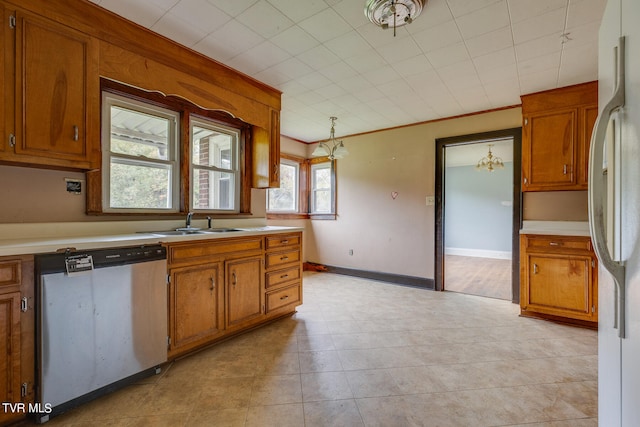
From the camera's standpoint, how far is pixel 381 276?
15.4ft

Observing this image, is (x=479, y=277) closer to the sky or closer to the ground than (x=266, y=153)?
closer to the ground

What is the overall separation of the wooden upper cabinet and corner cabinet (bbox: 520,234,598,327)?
2.84 m

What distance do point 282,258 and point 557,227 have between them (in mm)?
3095

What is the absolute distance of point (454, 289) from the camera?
167 inches

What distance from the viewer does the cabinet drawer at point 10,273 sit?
4.68 feet

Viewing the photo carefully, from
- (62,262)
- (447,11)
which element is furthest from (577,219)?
(62,262)

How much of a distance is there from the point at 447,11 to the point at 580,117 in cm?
213

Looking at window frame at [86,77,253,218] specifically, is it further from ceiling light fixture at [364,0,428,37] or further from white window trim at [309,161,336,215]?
white window trim at [309,161,336,215]

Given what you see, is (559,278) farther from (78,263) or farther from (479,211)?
(479,211)

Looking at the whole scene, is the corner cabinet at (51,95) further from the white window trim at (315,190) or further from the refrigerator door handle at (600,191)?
the white window trim at (315,190)

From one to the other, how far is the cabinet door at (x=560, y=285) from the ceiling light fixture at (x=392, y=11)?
266 centimetres

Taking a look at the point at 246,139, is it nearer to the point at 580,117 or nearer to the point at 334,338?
the point at 334,338

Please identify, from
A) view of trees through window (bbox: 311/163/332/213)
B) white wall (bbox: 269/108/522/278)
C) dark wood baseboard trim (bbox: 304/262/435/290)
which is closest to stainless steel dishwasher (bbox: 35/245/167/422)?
white wall (bbox: 269/108/522/278)

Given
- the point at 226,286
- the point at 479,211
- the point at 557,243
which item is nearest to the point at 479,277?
the point at 557,243
